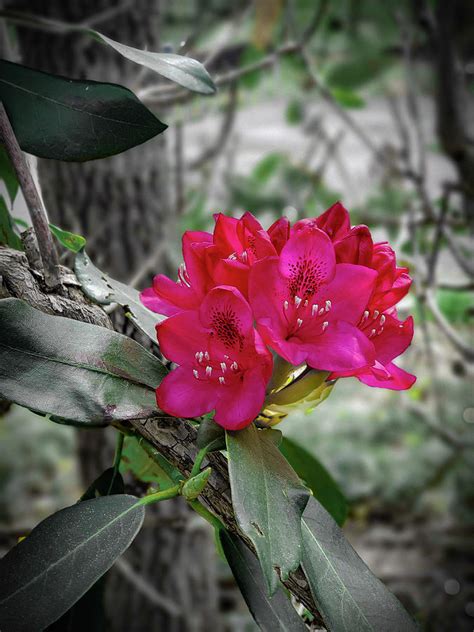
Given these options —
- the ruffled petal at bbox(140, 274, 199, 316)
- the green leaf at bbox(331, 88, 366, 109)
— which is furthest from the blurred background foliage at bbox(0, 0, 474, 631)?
the ruffled petal at bbox(140, 274, 199, 316)

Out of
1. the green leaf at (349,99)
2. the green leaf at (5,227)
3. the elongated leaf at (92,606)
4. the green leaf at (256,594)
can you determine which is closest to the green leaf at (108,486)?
the elongated leaf at (92,606)

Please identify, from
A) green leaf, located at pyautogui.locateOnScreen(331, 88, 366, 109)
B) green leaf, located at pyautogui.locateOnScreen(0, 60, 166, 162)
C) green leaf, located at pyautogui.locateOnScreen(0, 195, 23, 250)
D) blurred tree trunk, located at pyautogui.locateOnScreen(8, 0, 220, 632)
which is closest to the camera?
green leaf, located at pyautogui.locateOnScreen(0, 60, 166, 162)

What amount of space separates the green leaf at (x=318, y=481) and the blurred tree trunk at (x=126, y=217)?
0.67 meters

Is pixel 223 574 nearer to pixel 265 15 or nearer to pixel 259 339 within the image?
pixel 265 15

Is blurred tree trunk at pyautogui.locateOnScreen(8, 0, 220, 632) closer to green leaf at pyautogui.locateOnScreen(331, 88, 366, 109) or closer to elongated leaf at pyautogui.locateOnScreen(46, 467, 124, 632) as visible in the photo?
green leaf at pyautogui.locateOnScreen(331, 88, 366, 109)

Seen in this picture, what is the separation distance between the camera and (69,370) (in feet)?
1.29

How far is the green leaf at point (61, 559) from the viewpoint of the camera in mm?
364

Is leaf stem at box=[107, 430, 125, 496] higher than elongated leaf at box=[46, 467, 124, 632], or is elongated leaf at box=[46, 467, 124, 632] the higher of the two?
leaf stem at box=[107, 430, 125, 496]

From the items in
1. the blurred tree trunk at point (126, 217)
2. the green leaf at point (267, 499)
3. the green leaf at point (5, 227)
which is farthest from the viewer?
the blurred tree trunk at point (126, 217)

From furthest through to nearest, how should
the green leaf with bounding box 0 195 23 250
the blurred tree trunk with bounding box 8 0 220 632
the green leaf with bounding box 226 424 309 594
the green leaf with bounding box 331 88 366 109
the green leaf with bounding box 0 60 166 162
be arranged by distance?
the green leaf with bounding box 331 88 366 109
the blurred tree trunk with bounding box 8 0 220 632
the green leaf with bounding box 0 195 23 250
the green leaf with bounding box 0 60 166 162
the green leaf with bounding box 226 424 309 594

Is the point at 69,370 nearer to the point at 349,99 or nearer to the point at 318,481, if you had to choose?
the point at 318,481

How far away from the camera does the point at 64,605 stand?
37 cm

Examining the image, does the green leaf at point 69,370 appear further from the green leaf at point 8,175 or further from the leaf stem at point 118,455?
the green leaf at point 8,175

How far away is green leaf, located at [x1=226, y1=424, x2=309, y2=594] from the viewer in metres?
0.33
